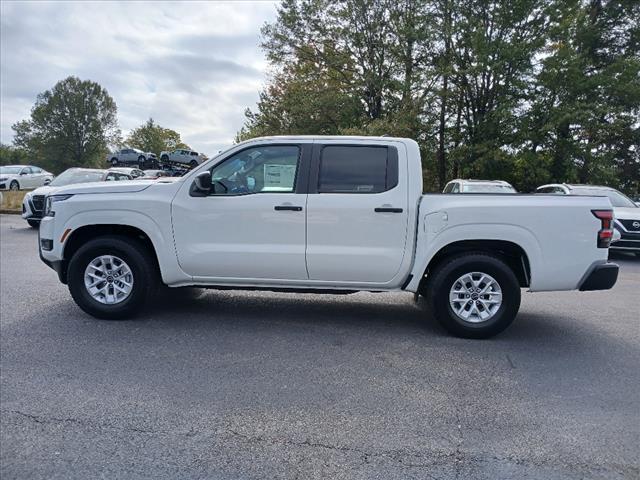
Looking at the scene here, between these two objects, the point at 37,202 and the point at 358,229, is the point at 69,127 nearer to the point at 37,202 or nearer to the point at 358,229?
the point at 37,202

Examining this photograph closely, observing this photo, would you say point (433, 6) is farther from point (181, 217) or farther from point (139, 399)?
point (139, 399)

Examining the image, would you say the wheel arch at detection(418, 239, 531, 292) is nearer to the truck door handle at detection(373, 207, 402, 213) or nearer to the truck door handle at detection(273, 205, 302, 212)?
the truck door handle at detection(373, 207, 402, 213)

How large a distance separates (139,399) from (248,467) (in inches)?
45.9

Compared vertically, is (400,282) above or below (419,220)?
below

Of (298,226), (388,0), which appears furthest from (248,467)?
(388,0)

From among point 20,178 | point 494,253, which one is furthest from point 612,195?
point 20,178

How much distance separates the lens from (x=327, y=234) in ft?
15.5

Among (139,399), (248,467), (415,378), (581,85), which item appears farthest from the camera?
(581,85)

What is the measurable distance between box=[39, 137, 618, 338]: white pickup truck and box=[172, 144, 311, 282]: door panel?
11 millimetres

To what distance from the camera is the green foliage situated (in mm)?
20297

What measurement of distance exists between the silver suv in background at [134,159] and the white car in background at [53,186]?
96.7 ft

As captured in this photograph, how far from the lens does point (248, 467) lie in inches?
100

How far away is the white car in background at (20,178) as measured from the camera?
26078mm

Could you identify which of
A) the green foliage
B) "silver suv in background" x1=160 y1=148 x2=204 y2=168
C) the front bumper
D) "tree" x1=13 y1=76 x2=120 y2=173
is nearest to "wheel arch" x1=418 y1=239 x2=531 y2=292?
the front bumper
